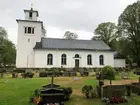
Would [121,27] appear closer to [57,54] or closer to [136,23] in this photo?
[136,23]

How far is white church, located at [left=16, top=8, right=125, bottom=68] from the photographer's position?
39.3 m

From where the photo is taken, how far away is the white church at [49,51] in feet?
129

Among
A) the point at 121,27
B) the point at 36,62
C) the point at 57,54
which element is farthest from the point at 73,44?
the point at 121,27

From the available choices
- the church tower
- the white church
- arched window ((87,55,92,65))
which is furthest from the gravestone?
arched window ((87,55,92,65))

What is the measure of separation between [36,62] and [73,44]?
31.1 feet

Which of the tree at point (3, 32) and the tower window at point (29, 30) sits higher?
the tree at point (3, 32)

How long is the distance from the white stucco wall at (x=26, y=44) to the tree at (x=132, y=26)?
1961 cm

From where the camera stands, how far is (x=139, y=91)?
42.4 ft

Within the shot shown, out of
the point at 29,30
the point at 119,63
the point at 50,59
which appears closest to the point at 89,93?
the point at 50,59

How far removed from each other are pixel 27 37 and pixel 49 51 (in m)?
5.65

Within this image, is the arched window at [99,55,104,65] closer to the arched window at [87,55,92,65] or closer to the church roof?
the church roof

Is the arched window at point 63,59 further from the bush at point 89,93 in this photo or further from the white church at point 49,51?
the bush at point 89,93

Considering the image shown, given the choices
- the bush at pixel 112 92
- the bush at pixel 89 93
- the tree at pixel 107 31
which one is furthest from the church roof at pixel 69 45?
the bush at pixel 112 92

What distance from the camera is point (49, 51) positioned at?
3988 centimetres
